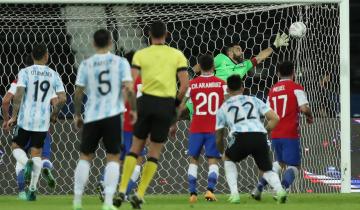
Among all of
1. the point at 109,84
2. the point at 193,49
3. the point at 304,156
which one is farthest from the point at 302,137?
the point at 109,84

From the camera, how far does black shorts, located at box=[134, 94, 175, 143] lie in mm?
9531

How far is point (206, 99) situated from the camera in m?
11.6

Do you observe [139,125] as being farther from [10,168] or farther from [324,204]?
[10,168]

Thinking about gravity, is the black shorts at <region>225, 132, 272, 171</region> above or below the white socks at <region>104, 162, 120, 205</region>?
above

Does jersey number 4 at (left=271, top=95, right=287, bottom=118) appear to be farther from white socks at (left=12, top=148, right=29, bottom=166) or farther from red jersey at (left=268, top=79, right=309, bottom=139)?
white socks at (left=12, top=148, right=29, bottom=166)

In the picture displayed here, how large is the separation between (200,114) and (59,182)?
2720 millimetres

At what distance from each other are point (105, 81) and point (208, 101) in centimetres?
294

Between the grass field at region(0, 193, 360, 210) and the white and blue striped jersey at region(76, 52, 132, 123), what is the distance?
4.37ft

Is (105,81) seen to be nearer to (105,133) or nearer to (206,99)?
(105,133)

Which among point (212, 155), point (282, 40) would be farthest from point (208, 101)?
point (282, 40)

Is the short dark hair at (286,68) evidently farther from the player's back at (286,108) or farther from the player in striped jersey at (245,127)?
the player in striped jersey at (245,127)

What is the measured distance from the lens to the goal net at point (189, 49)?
13.6 m

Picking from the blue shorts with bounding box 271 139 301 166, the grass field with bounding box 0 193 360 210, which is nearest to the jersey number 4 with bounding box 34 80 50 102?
the grass field with bounding box 0 193 360 210

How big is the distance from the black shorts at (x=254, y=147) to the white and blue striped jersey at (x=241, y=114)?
0.06 metres
